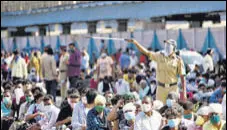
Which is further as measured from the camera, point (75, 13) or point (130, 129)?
point (75, 13)

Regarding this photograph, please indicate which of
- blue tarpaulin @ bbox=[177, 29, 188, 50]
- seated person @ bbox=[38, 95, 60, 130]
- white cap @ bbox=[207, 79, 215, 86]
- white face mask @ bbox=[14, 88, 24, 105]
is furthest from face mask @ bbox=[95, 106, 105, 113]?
blue tarpaulin @ bbox=[177, 29, 188, 50]

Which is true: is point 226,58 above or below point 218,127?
below

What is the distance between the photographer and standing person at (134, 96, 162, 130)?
9.13 metres

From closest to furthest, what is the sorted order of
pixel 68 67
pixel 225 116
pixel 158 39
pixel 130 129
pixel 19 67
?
pixel 130 129
pixel 225 116
pixel 68 67
pixel 19 67
pixel 158 39

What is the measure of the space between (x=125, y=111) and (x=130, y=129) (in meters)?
0.27

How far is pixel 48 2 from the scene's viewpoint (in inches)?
1673

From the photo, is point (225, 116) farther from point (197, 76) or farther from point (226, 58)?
Answer: point (226, 58)

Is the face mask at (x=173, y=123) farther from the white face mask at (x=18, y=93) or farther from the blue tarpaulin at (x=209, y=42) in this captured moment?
the blue tarpaulin at (x=209, y=42)

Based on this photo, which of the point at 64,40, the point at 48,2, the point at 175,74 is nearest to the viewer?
the point at 175,74

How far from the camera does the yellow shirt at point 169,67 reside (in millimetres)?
12383

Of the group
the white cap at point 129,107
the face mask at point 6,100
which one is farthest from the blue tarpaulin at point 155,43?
the white cap at point 129,107

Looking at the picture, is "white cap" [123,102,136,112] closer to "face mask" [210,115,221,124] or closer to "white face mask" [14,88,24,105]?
"face mask" [210,115,221,124]

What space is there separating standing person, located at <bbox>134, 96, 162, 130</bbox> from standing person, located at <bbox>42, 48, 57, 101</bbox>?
8.95m

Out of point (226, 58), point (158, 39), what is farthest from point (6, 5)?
point (226, 58)
